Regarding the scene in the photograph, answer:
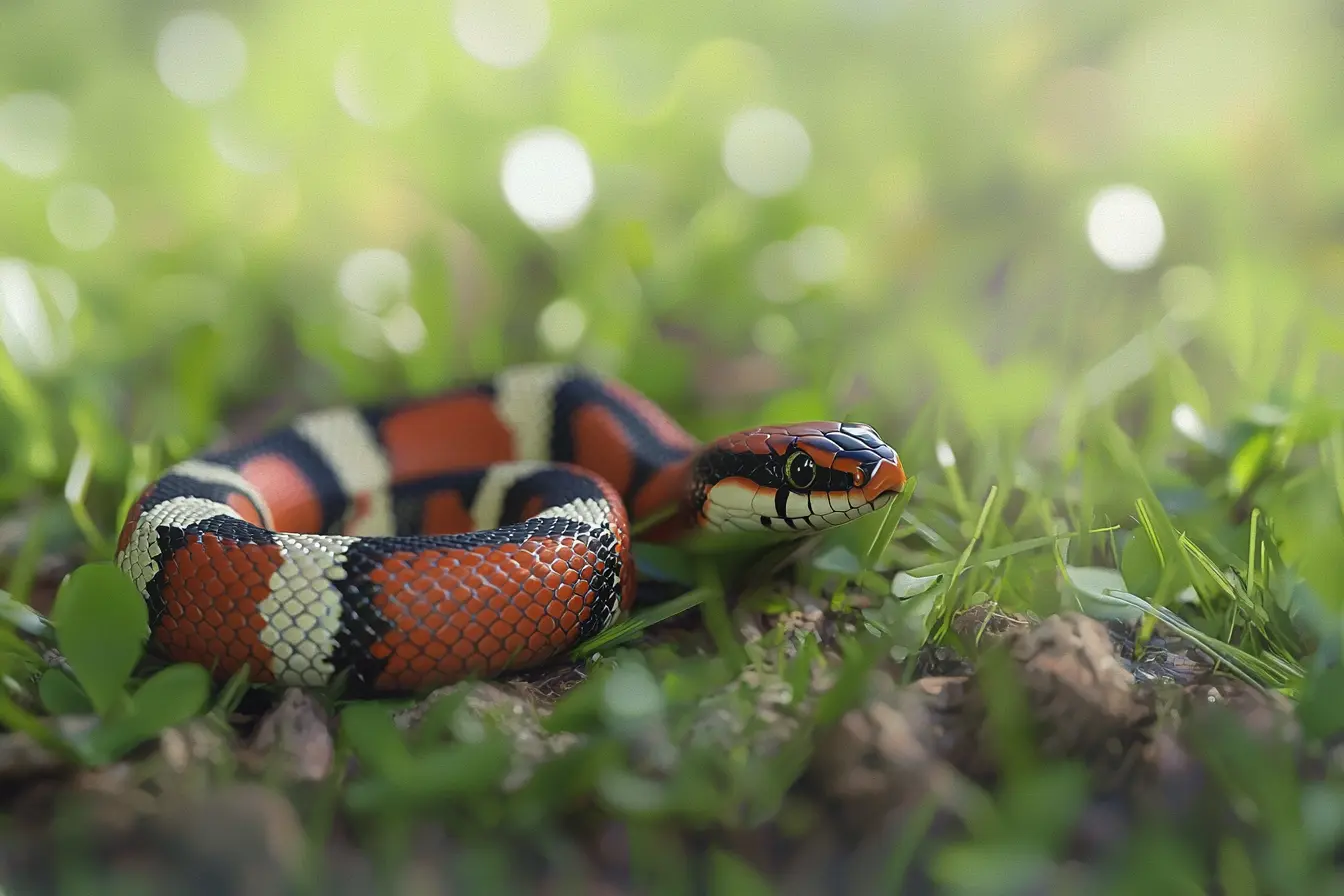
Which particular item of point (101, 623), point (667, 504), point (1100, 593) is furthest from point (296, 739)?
point (1100, 593)

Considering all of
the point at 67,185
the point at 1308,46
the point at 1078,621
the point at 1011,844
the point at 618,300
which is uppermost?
the point at 1308,46

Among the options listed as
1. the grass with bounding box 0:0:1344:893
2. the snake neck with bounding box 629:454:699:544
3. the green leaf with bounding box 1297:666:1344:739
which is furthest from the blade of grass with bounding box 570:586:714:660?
the green leaf with bounding box 1297:666:1344:739

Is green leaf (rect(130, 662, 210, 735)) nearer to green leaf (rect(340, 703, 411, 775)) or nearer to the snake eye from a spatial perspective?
green leaf (rect(340, 703, 411, 775))

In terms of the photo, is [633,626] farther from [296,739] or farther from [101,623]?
[101,623]

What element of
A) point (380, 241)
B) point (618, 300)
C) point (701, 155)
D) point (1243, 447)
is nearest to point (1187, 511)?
point (1243, 447)

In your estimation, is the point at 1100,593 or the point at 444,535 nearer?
the point at 1100,593

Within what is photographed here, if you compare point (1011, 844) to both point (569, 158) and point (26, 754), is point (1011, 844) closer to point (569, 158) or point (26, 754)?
point (26, 754)

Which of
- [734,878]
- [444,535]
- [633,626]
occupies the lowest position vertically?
[734,878]
